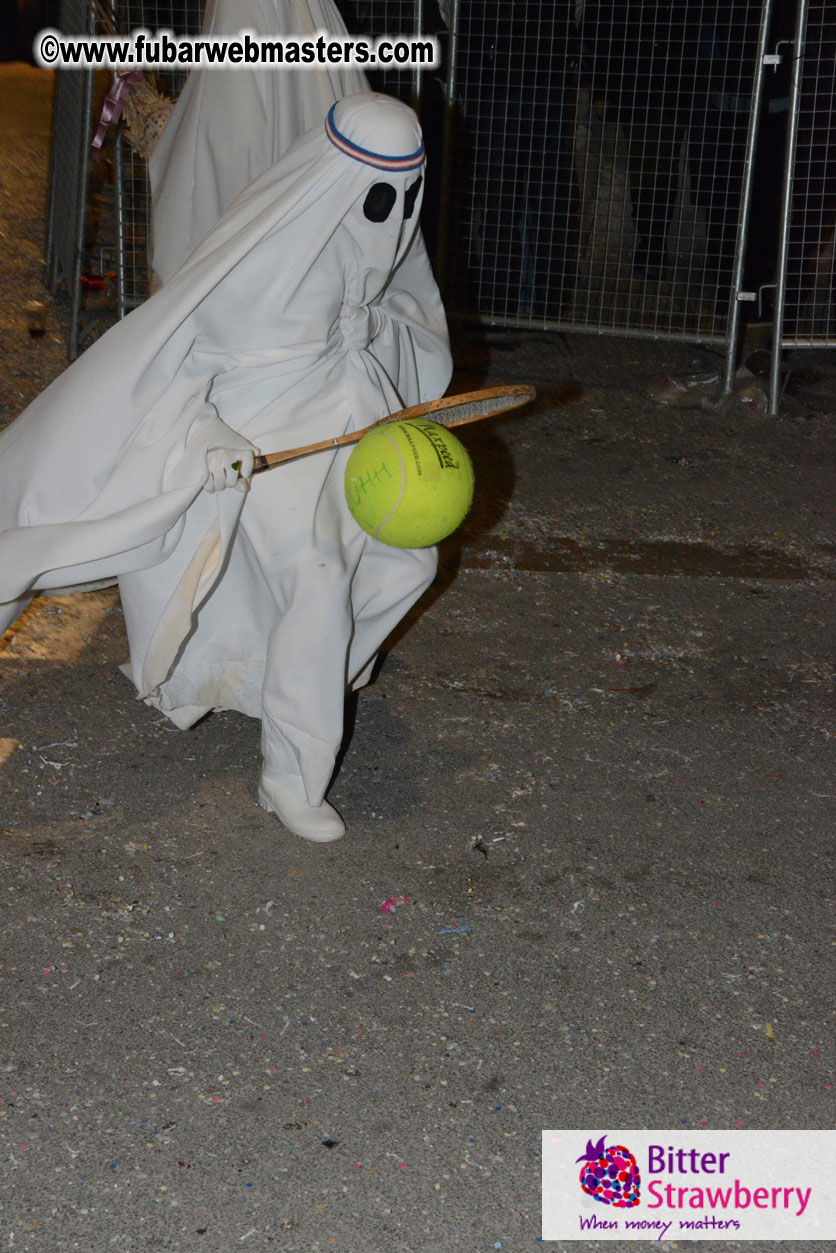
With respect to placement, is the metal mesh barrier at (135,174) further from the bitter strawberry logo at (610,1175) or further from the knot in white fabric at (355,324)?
the bitter strawberry logo at (610,1175)

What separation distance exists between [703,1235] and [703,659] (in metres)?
2.37

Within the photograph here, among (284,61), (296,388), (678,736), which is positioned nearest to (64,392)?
(296,388)

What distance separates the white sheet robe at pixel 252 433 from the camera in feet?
10.5

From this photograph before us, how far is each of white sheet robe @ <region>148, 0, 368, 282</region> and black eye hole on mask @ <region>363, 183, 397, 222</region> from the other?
1.13 m

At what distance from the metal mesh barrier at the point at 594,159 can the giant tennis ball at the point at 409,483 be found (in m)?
4.19

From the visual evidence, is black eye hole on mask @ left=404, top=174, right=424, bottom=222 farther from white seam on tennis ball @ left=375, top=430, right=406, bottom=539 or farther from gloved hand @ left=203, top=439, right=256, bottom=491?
gloved hand @ left=203, top=439, right=256, bottom=491

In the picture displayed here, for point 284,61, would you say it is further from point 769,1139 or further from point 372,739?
point 769,1139

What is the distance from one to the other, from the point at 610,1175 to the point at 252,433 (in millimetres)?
1974

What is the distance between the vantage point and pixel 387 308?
144 inches

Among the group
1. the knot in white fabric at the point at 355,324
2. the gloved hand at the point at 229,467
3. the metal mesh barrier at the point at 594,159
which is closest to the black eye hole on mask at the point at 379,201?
the knot in white fabric at the point at 355,324

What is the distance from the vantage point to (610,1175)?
8.38 ft

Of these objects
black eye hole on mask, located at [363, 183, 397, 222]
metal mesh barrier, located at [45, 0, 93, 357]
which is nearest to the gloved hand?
black eye hole on mask, located at [363, 183, 397, 222]

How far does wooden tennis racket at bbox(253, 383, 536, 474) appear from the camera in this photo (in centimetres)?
320

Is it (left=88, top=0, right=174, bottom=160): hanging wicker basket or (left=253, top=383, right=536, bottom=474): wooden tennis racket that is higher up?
(left=88, top=0, right=174, bottom=160): hanging wicker basket
